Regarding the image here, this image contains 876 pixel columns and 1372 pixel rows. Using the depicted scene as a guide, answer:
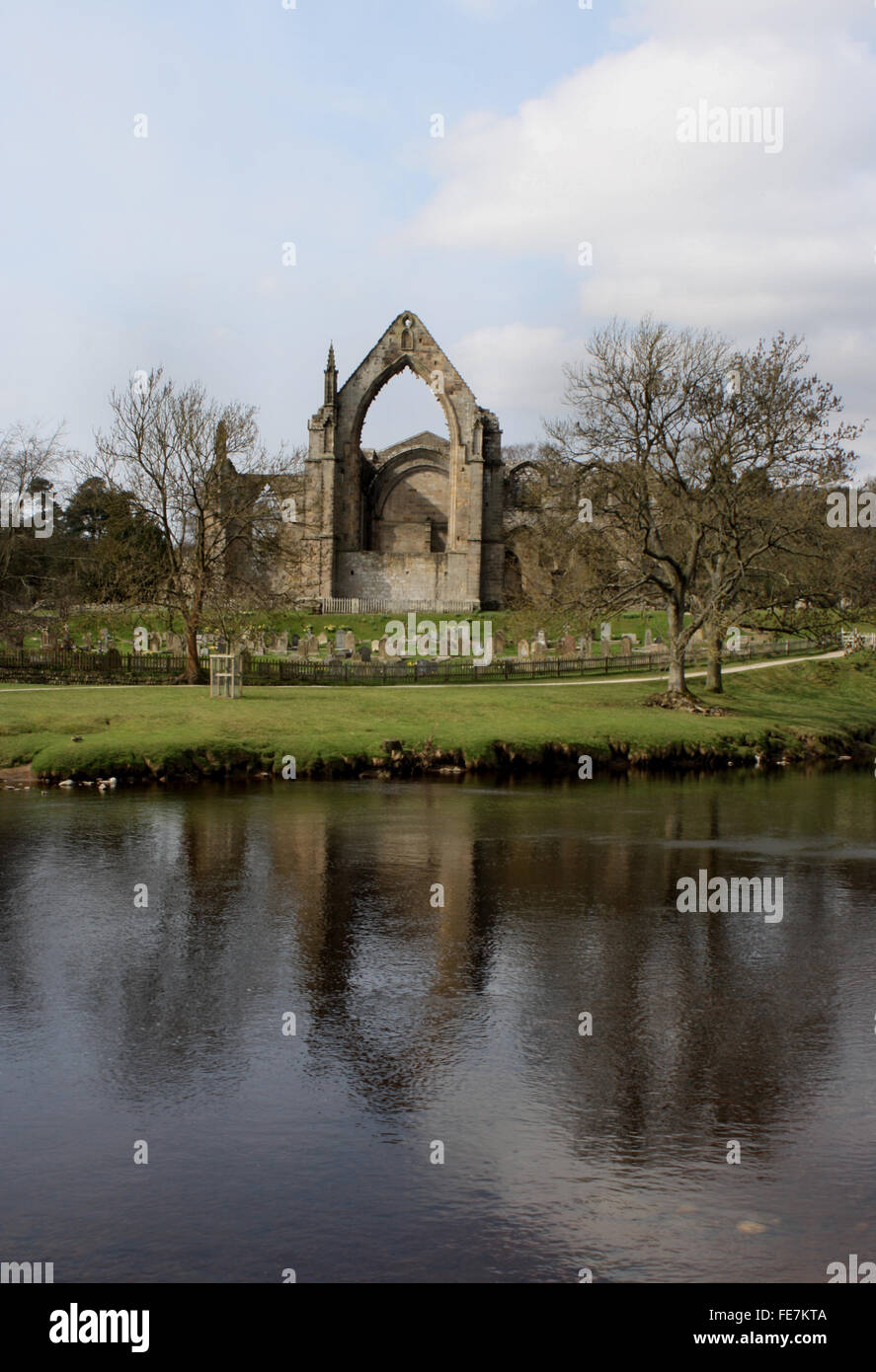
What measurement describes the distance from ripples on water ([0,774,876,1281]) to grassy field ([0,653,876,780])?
9363 mm

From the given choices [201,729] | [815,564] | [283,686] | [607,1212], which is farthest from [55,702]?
[607,1212]

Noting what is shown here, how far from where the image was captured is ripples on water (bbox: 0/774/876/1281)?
23.1 ft

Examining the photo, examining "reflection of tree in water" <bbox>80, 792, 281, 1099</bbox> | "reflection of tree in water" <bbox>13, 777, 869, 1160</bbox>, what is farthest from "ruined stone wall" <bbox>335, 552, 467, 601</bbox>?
"reflection of tree in water" <bbox>80, 792, 281, 1099</bbox>

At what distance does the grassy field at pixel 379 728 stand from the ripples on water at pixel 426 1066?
936 centimetres

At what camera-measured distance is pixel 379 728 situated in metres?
31.5

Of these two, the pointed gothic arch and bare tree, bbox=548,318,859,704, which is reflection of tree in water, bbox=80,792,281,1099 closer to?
bare tree, bbox=548,318,859,704

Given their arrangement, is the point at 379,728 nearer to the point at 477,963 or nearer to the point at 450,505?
the point at 477,963

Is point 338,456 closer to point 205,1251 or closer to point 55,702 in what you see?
point 55,702

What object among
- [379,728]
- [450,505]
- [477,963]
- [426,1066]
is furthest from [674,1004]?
[450,505]

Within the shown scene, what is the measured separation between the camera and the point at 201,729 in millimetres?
29938

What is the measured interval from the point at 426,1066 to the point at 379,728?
22.1 m
